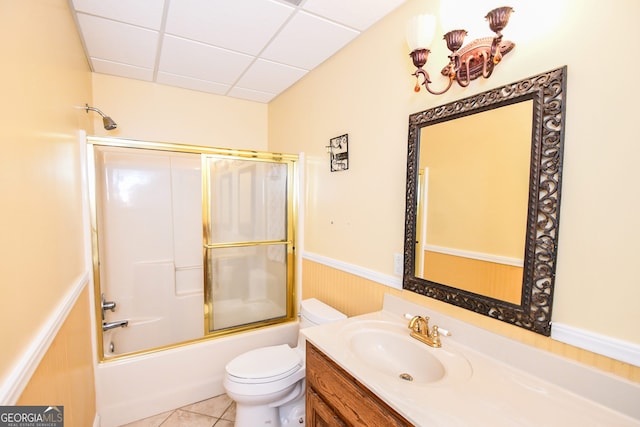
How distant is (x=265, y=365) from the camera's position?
1701 millimetres

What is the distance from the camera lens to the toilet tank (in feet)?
5.97

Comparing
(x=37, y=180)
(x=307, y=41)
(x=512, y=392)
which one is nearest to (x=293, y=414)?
(x=512, y=392)

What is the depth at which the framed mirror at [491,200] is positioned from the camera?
95cm

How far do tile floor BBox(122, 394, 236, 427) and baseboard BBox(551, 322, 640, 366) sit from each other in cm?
194

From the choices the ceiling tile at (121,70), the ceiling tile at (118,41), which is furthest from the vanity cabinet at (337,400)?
the ceiling tile at (121,70)

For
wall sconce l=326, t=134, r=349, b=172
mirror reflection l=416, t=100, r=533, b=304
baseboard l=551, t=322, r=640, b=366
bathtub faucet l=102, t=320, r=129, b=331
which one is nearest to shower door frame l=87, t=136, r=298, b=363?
bathtub faucet l=102, t=320, r=129, b=331

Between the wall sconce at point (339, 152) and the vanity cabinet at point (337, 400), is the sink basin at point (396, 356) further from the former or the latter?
the wall sconce at point (339, 152)

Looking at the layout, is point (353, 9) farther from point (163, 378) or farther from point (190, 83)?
point (163, 378)

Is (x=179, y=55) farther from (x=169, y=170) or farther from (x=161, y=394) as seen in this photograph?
(x=161, y=394)

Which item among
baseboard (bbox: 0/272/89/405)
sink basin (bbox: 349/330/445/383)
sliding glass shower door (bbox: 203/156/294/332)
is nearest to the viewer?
baseboard (bbox: 0/272/89/405)

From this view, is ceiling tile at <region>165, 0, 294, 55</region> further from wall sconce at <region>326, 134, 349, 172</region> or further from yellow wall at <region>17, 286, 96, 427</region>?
yellow wall at <region>17, 286, 96, 427</region>

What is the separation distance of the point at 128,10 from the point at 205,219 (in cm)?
133

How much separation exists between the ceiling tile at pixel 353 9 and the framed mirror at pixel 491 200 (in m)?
0.61

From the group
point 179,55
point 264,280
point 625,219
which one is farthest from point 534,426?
point 179,55
